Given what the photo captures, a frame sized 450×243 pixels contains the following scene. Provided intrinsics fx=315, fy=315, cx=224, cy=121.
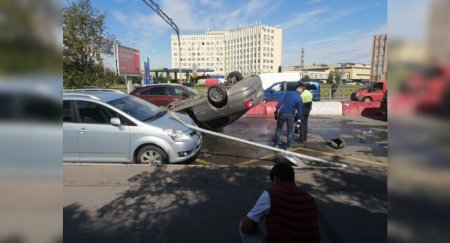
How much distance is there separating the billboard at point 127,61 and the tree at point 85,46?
2.75 metres

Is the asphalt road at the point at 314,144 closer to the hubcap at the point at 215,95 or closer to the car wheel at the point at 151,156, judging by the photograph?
the car wheel at the point at 151,156

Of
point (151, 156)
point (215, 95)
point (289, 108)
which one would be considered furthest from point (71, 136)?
point (289, 108)

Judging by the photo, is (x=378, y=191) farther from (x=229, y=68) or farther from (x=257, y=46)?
(x=229, y=68)

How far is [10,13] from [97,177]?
4.56m

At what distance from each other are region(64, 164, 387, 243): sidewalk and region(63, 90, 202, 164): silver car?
33 centimetres

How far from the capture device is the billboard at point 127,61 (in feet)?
83.4

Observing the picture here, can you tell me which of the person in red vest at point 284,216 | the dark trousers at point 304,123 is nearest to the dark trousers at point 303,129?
the dark trousers at point 304,123

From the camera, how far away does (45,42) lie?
96 centimetres

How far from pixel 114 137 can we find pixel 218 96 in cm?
308

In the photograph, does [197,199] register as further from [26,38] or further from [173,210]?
[26,38]

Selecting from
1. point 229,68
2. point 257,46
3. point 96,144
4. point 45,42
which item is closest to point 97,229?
point 96,144

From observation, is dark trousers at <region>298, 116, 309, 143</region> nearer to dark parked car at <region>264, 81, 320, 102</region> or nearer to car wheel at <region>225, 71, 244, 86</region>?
car wheel at <region>225, 71, 244, 86</region>

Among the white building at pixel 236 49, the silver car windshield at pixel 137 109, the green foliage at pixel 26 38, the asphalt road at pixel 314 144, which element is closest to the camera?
the green foliage at pixel 26 38

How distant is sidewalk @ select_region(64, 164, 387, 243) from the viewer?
3432 millimetres
